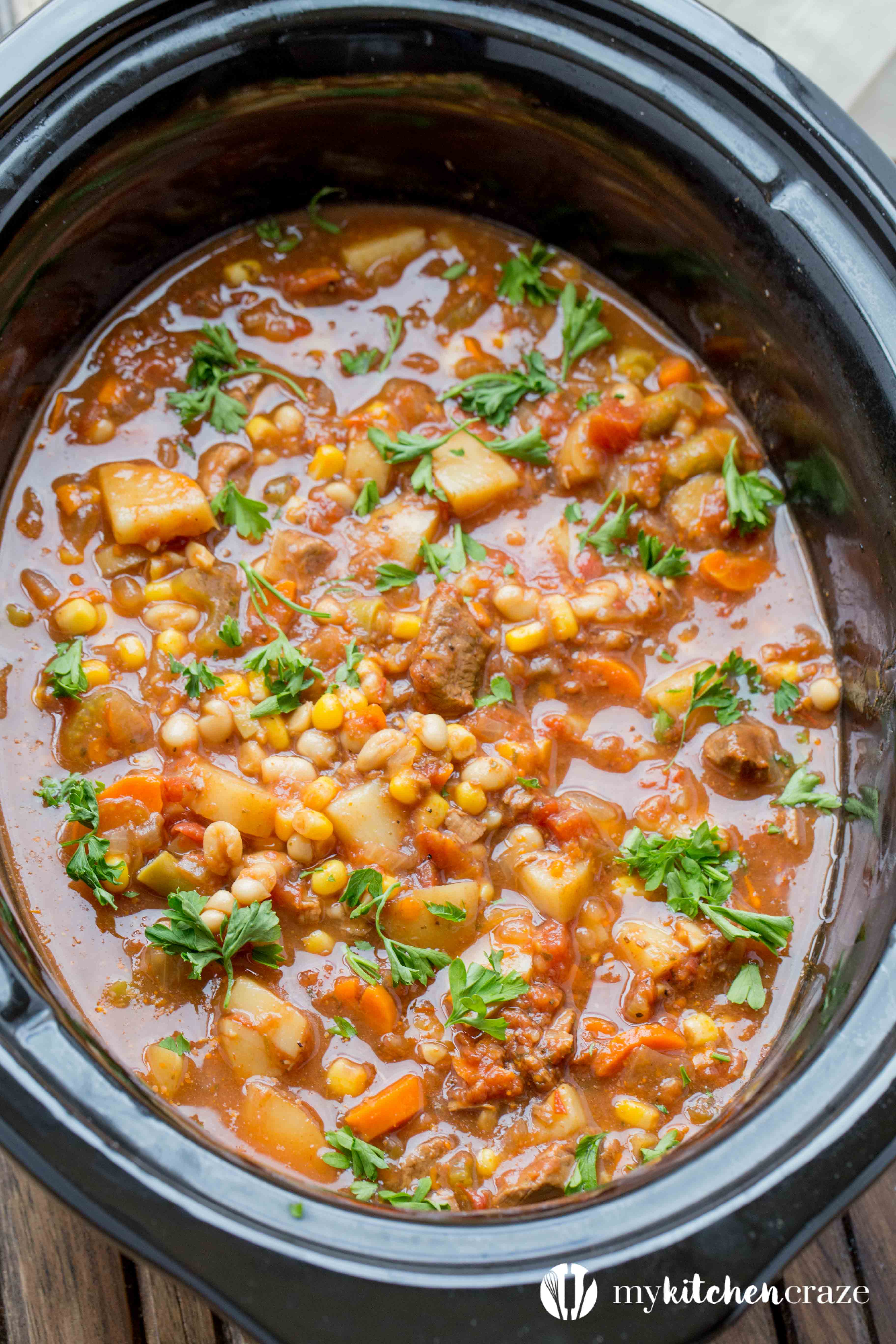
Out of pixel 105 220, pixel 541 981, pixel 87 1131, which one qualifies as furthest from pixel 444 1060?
pixel 105 220

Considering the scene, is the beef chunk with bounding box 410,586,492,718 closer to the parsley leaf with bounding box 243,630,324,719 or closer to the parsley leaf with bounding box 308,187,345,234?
the parsley leaf with bounding box 243,630,324,719

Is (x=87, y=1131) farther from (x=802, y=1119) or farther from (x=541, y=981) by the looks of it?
(x=802, y=1119)

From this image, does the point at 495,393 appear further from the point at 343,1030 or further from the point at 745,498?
the point at 343,1030

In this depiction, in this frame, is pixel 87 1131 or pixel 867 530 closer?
pixel 87 1131

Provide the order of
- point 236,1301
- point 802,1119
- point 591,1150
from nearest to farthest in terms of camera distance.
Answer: point 236,1301 → point 802,1119 → point 591,1150

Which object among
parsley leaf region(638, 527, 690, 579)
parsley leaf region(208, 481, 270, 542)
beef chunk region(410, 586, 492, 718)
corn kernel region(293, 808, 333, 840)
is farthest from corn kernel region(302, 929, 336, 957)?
parsley leaf region(638, 527, 690, 579)

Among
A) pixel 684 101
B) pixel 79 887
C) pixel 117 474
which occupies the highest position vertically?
pixel 684 101
